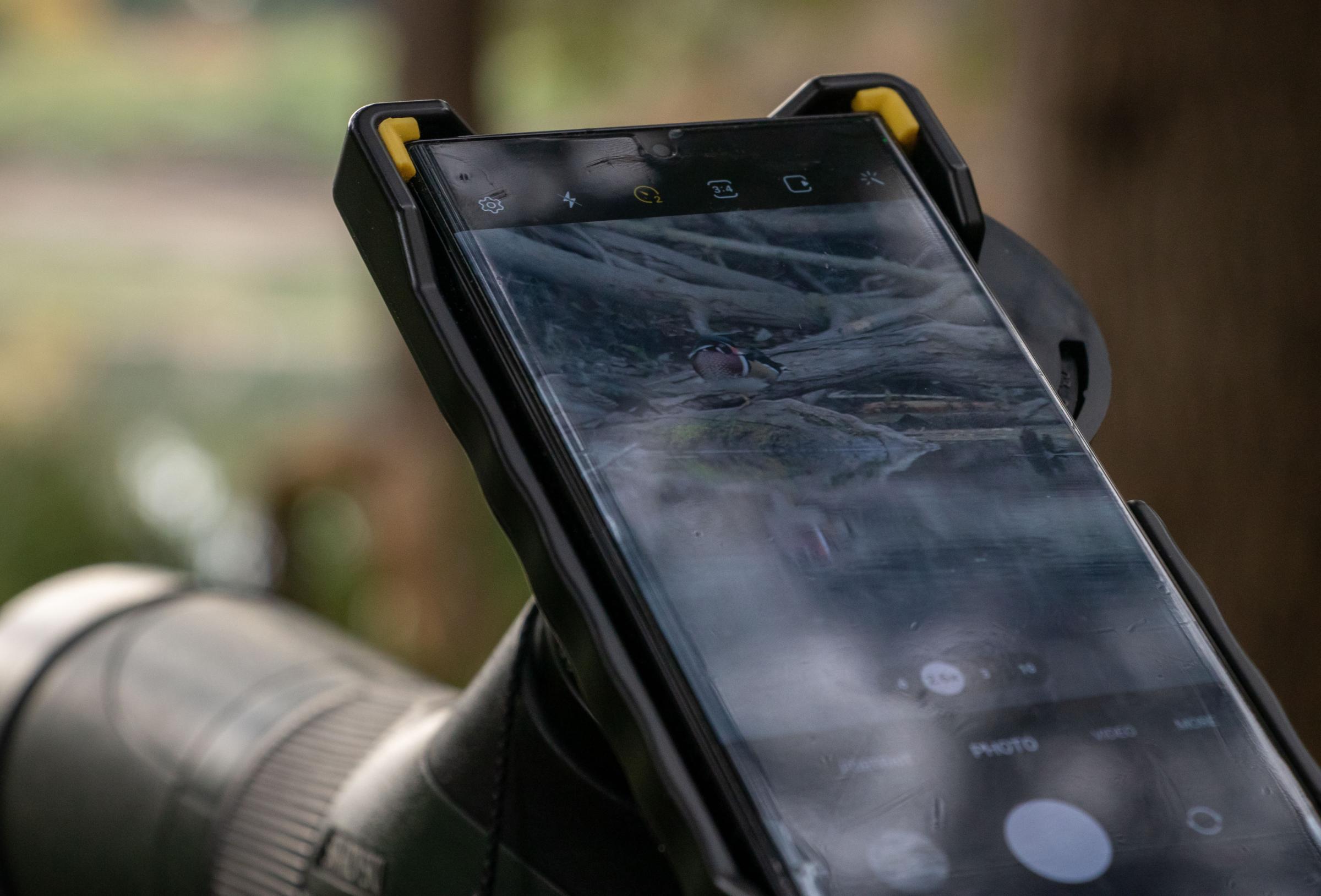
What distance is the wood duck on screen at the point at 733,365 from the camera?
0.66 metres

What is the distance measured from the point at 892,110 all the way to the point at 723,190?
13 centimetres

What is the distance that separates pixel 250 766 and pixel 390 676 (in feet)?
0.49

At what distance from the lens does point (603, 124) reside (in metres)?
3.97

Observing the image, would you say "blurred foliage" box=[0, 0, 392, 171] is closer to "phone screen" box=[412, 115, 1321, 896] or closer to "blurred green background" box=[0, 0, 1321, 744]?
"blurred green background" box=[0, 0, 1321, 744]

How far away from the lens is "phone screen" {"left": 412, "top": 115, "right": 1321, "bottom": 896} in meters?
0.56

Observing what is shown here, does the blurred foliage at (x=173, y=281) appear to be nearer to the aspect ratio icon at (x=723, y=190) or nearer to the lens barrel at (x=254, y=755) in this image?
the lens barrel at (x=254, y=755)

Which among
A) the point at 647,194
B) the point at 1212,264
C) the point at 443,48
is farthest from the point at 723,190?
the point at 443,48

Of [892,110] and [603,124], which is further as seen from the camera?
[603,124]

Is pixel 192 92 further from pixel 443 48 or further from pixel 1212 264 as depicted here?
pixel 1212 264

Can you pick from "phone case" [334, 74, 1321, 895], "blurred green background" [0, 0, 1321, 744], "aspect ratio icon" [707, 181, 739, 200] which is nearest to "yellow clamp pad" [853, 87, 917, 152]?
"phone case" [334, 74, 1321, 895]

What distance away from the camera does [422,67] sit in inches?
128

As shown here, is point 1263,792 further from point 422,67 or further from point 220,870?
point 422,67

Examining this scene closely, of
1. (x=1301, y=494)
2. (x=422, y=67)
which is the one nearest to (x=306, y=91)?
(x=422, y=67)

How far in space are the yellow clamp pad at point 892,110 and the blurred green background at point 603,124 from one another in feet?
2.54
